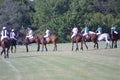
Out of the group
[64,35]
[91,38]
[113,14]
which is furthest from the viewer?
[113,14]

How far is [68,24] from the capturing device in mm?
88000

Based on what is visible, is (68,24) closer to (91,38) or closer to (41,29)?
(41,29)

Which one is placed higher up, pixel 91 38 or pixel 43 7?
pixel 43 7

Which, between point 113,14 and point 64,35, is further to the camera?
point 113,14

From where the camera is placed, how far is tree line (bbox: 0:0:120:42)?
289ft

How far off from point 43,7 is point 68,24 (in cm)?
707

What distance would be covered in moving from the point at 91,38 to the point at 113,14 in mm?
51332

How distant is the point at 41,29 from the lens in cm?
8981

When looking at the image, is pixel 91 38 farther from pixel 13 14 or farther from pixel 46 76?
pixel 13 14

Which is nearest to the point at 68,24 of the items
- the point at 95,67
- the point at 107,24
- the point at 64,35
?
the point at 64,35

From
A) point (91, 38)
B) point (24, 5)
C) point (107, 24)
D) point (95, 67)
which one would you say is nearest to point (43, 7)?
point (24, 5)

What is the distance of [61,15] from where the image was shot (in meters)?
90.4

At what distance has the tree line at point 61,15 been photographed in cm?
8806

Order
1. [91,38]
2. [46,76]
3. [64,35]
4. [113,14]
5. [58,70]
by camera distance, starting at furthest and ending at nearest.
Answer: [113,14] → [64,35] → [91,38] → [58,70] → [46,76]
